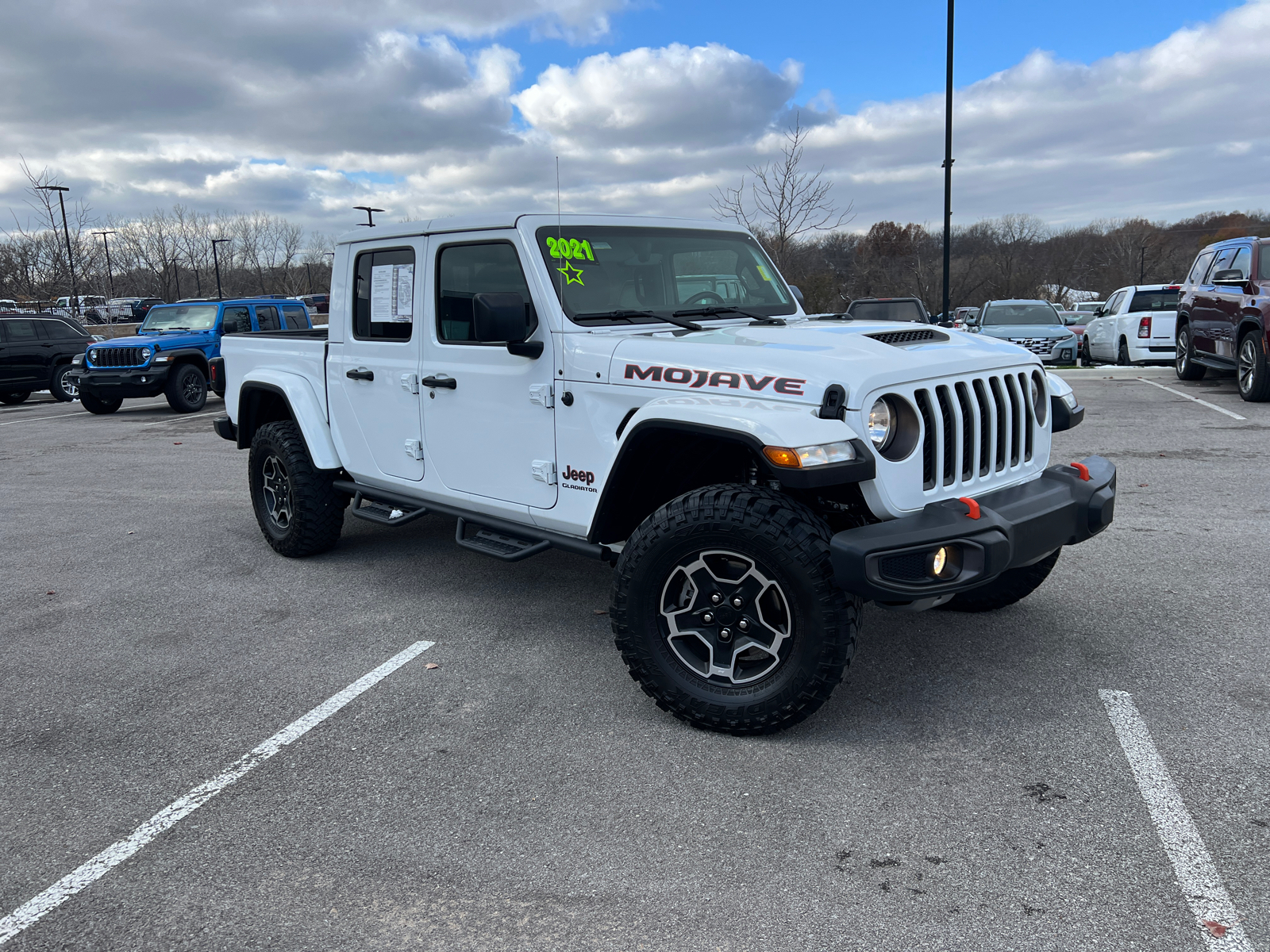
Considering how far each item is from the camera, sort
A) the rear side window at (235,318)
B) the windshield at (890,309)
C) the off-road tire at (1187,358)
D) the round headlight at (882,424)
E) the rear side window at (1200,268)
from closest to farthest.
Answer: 1. the round headlight at (882,424)
2. the rear side window at (1200,268)
3. the off-road tire at (1187,358)
4. the windshield at (890,309)
5. the rear side window at (235,318)

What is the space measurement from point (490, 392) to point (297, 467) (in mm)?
1886

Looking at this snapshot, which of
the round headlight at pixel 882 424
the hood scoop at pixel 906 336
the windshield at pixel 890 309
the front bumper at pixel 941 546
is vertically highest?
the windshield at pixel 890 309

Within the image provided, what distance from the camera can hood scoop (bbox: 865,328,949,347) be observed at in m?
3.70

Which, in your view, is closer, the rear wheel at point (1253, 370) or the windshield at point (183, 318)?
the rear wheel at point (1253, 370)

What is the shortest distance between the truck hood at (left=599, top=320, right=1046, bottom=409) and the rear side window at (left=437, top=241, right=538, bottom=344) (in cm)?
59

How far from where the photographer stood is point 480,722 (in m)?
3.60

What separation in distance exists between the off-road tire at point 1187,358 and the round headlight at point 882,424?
1206 cm

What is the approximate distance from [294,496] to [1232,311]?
11.3 m

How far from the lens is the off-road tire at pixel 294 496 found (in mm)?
5605

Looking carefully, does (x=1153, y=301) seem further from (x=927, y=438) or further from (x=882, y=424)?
(x=882, y=424)

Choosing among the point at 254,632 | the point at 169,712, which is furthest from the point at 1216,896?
the point at 254,632

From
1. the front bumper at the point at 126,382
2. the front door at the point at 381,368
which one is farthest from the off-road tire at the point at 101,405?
the front door at the point at 381,368

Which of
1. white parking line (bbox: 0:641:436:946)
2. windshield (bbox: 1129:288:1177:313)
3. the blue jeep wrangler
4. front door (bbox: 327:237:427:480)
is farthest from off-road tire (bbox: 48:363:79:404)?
windshield (bbox: 1129:288:1177:313)

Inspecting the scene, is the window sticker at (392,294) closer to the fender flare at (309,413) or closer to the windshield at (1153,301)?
the fender flare at (309,413)
